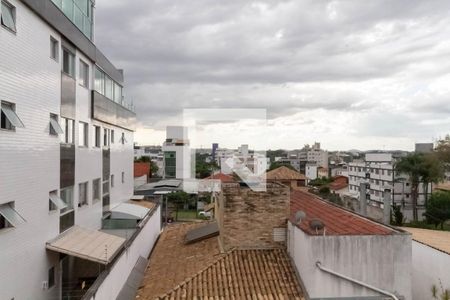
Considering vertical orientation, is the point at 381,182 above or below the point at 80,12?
below

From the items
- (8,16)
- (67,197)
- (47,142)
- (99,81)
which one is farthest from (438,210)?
(8,16)

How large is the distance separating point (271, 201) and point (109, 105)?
14003mm

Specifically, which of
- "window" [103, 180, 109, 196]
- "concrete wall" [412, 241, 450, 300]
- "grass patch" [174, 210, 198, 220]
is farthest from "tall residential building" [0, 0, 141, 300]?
"grass patch" [174, 210, 198, 220]

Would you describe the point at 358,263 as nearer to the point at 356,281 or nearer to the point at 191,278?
the point at 356,281

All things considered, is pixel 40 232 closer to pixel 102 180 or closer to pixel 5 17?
pixel 5 17

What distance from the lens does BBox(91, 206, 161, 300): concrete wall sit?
9.45m

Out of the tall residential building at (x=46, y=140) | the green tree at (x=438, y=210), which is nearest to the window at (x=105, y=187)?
the tall residential building at (x=46, y=140)

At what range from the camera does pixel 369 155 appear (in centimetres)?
7581

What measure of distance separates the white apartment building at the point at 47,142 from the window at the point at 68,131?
39 millimetres

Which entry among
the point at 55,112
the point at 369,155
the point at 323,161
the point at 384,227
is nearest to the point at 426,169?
the point at 369,155

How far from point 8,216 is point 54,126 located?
428 centimetres

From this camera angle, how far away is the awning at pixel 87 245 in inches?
480

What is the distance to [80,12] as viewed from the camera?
17938mm

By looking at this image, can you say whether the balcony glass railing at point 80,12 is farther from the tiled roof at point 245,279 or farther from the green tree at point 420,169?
the green tree at point 420,169
